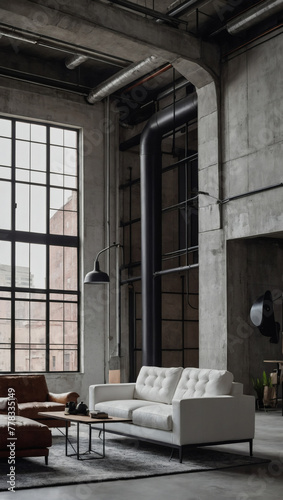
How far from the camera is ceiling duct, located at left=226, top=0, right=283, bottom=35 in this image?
10414mm

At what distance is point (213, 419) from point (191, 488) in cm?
162

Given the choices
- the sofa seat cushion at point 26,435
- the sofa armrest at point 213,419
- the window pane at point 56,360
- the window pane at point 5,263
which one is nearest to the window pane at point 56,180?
the window pane at point 5,263

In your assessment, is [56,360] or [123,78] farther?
[56,360]

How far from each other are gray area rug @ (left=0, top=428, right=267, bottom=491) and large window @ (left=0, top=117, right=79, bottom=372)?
252 inches

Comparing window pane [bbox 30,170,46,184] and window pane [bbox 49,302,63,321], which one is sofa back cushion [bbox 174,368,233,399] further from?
window pane [bbox 30,170,46,184]

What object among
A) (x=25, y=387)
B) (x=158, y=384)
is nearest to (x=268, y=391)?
(x=158, y=384)

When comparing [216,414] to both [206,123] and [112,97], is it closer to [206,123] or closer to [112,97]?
[206,123]

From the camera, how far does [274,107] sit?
1080 centimetres

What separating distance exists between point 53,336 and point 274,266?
4.99 meters

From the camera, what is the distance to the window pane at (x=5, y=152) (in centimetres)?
1414

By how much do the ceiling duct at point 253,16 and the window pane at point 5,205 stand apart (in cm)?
566

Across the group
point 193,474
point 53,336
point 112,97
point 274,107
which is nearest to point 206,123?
point 274,107

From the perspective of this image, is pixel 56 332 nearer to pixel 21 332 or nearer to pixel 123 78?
pixel 21 332

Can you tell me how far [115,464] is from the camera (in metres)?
6.45
